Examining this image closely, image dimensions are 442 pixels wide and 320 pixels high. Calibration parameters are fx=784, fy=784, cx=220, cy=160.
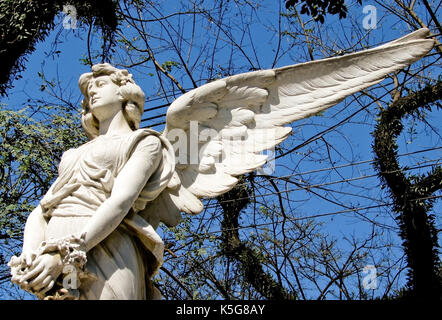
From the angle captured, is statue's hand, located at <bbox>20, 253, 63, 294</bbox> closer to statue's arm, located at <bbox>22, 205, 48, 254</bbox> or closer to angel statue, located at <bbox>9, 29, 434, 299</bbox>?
angel statue, located at <bbox>9, 29, 434, 299</bbox>

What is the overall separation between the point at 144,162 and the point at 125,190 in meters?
0.23

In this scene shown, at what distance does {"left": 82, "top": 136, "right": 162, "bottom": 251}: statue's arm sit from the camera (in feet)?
12.8

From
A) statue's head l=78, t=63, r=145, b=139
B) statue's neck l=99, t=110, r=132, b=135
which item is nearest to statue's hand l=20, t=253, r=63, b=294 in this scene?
statue's neck l=99, t=110, r=132, b=135

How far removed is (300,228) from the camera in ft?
25.4

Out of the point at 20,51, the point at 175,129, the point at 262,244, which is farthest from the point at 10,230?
the point at 175,129

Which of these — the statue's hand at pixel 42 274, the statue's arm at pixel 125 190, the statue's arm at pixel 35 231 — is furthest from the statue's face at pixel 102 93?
the statue's hand at pixel 42 274

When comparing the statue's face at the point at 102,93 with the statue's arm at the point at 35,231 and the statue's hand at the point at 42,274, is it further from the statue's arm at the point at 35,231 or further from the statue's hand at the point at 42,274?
the statue's hand at the point at 42,274

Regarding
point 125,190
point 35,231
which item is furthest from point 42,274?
point 125,190

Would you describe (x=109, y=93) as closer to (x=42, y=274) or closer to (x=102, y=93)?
(x=102, y=93)

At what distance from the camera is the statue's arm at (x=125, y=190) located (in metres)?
3.91

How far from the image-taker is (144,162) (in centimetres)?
Result: 422

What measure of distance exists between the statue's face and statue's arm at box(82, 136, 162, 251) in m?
0.37
